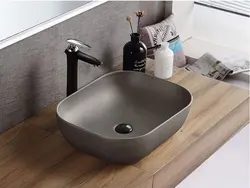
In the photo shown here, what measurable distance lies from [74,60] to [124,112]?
28cm

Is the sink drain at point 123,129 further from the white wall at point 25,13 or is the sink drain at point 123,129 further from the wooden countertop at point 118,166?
the white wall at point 25,13

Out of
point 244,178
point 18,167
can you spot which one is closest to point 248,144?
point 244,178

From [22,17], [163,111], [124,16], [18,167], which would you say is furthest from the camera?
[124,16]

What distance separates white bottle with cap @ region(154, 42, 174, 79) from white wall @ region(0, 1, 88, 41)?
1.42 ft

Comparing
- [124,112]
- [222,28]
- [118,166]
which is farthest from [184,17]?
[118,166]

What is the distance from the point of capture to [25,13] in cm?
229

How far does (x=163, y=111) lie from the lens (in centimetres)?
243

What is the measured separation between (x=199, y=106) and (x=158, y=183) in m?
0.48

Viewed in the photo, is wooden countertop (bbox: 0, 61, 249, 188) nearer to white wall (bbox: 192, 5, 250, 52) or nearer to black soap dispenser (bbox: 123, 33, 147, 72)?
black soap dispenser (bbox: 123, 33, 147, 72)

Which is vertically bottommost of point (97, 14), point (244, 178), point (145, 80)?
point (244, 178)

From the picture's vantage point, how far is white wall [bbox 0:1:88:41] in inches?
87.0

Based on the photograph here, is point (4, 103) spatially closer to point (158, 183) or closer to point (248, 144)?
point (158, 183)

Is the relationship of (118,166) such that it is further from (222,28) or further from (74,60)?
(222,28)

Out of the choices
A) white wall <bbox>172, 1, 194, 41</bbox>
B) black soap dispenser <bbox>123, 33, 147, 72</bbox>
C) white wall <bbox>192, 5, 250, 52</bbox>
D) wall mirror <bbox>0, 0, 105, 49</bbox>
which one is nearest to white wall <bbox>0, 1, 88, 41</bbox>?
wall mirror <bbox>0, 0, 105, 49</bbox>
